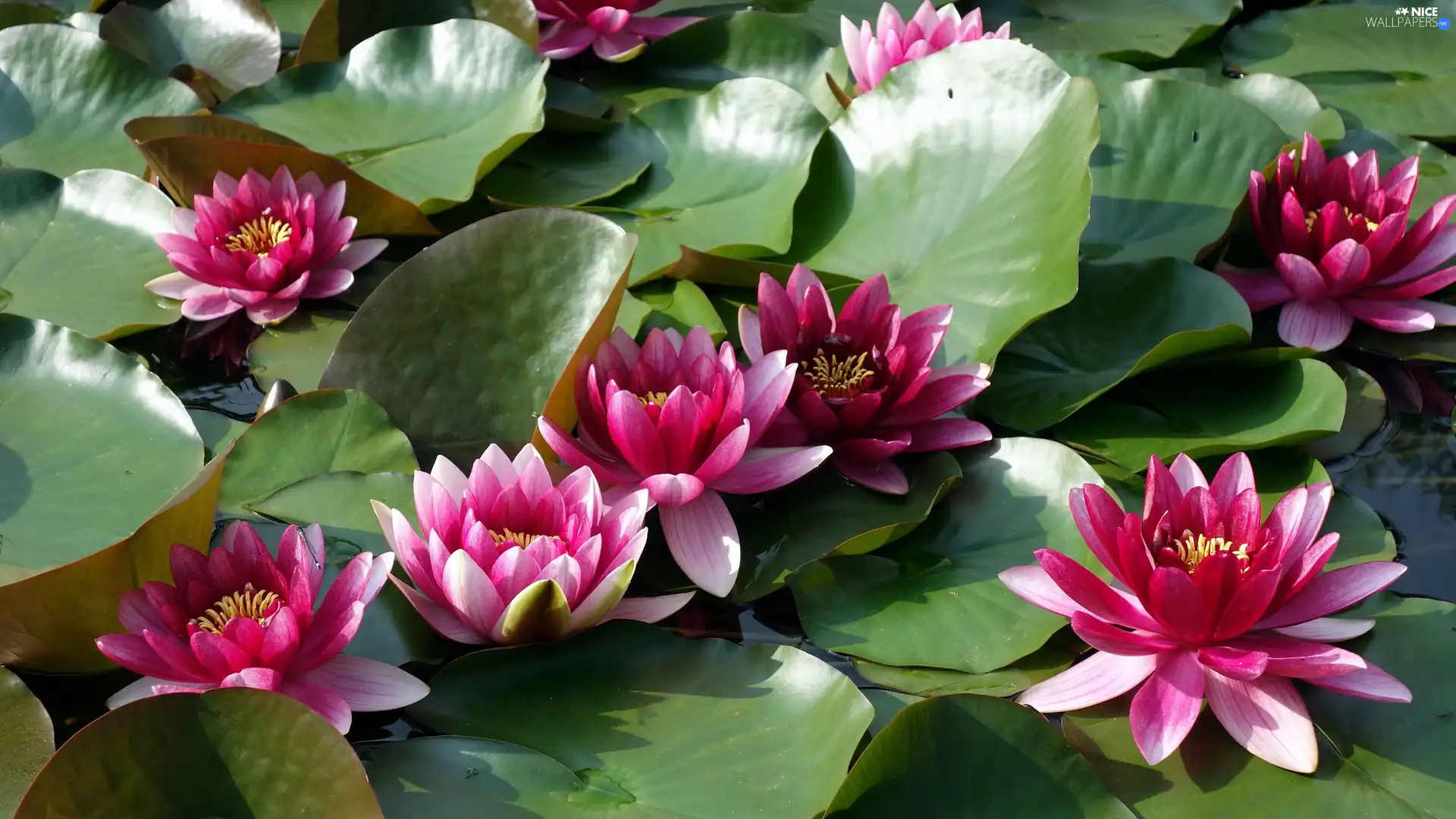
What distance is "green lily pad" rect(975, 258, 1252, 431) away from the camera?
1.85 m

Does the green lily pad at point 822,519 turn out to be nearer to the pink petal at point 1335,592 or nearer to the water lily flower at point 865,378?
the water lily flower at point 865,378

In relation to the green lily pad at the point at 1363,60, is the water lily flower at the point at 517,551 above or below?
below

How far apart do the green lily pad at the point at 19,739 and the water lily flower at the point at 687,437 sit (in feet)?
2.25

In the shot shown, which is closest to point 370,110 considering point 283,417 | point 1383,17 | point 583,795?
point 283,417

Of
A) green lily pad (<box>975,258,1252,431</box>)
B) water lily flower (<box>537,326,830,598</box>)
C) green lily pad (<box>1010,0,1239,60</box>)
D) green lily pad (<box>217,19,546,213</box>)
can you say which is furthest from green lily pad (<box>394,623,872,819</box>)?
green lily pad (<box>1010,0,1239,60</box>)

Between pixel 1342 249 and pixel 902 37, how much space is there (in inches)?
38.4

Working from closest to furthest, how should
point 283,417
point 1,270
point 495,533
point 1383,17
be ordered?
1. point 495,533
2. point 283,417
3. point 1,270
4. point 1383,17

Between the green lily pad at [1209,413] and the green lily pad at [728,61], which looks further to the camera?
the green lily pad at [728,61]

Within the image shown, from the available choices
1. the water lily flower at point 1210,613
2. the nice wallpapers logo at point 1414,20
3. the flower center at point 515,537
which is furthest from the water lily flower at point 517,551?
the nice wallpapers logo at point 1414,20

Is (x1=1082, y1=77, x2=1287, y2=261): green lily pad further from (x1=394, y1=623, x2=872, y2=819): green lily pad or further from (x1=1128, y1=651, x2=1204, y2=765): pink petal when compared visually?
(x1=394, y1=623, x2=872, y2=819): green lily pad

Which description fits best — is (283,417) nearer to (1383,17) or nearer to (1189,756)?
(1189,756)

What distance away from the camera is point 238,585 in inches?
54.0

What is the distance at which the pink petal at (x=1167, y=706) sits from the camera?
4.36ft

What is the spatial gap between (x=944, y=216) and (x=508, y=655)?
3.65 ft
